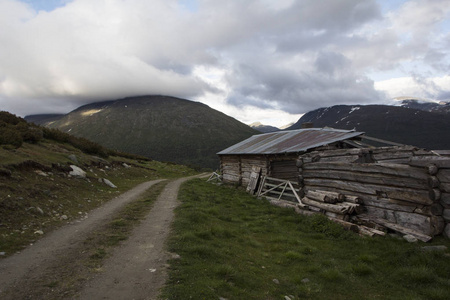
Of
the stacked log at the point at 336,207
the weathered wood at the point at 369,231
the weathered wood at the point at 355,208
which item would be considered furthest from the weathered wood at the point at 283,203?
the weathered wood at the point at 369,231

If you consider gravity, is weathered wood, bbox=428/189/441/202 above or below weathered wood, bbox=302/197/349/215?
above

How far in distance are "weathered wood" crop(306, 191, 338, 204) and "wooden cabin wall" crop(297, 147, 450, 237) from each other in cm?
50

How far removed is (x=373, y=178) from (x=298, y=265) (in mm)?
5610

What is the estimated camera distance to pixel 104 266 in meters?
6.32

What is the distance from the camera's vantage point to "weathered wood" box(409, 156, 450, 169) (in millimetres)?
8518

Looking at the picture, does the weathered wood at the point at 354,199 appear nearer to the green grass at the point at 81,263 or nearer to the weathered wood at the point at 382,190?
the weathered wood at the point at 382,190

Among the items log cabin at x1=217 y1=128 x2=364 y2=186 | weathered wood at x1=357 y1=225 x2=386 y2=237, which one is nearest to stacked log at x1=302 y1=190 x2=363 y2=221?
weathered wood at x1=357 y1=225 x2=386 y2=237

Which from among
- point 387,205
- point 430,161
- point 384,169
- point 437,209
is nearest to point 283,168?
point 384,169

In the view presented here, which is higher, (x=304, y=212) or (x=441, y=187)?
(x=441, y=187)

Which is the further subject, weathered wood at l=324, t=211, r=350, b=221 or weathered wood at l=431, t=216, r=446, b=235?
weathered wood at l=324, t=211, r=350, b=221

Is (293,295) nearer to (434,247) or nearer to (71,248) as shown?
(434,247)

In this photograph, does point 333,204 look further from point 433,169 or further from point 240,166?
point 240,166

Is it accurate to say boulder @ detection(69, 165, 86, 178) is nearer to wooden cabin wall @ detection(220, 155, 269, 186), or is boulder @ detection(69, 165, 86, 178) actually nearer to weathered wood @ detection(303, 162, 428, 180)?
wooden cabin wall @ detection(220, 155, 269, 186)

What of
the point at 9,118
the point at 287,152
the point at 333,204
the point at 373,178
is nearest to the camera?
the point at 373,178
